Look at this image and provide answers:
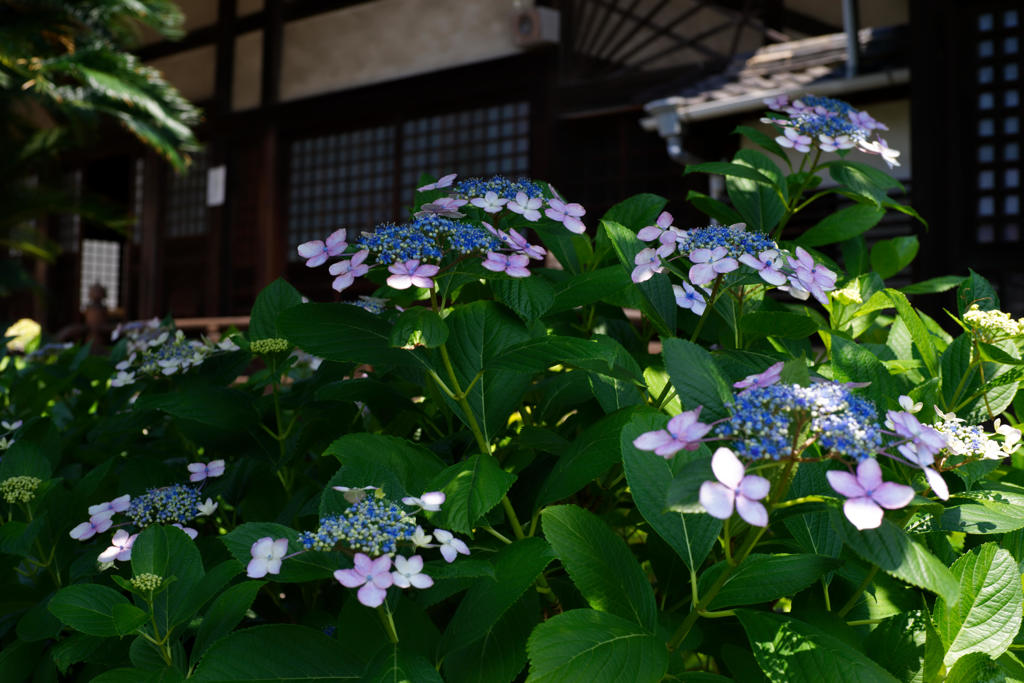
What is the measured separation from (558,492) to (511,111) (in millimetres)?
8164

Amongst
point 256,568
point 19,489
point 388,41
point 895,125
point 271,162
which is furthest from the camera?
point 271,162

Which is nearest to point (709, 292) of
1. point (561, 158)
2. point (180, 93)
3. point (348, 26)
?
point (561, 158)

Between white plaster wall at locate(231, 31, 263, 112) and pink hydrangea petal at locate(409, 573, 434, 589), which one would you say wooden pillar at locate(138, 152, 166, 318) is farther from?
pink hydrangea petal at locate(409, 573, 434, 589)

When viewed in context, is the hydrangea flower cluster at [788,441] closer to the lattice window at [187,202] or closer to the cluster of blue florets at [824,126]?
the cluster of blue florets at [824,126]

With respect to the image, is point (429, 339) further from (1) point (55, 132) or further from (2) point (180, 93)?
Answer: (1) point (55, 132)

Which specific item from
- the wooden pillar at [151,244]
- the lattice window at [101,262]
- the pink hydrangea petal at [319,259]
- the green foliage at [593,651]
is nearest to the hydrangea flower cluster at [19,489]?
the pink hydrangea petal at [319,259]

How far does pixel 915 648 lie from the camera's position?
805 mm

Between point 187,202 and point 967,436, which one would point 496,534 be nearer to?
point 967,436

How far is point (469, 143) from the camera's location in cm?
900

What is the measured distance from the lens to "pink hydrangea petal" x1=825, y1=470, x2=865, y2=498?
591 mm

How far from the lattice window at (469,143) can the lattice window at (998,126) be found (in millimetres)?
3904

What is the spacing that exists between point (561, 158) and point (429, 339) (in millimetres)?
7571

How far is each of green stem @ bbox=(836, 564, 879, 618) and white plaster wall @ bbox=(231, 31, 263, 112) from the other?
10.3 meters

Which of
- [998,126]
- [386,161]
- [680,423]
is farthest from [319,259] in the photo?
[386,161]
